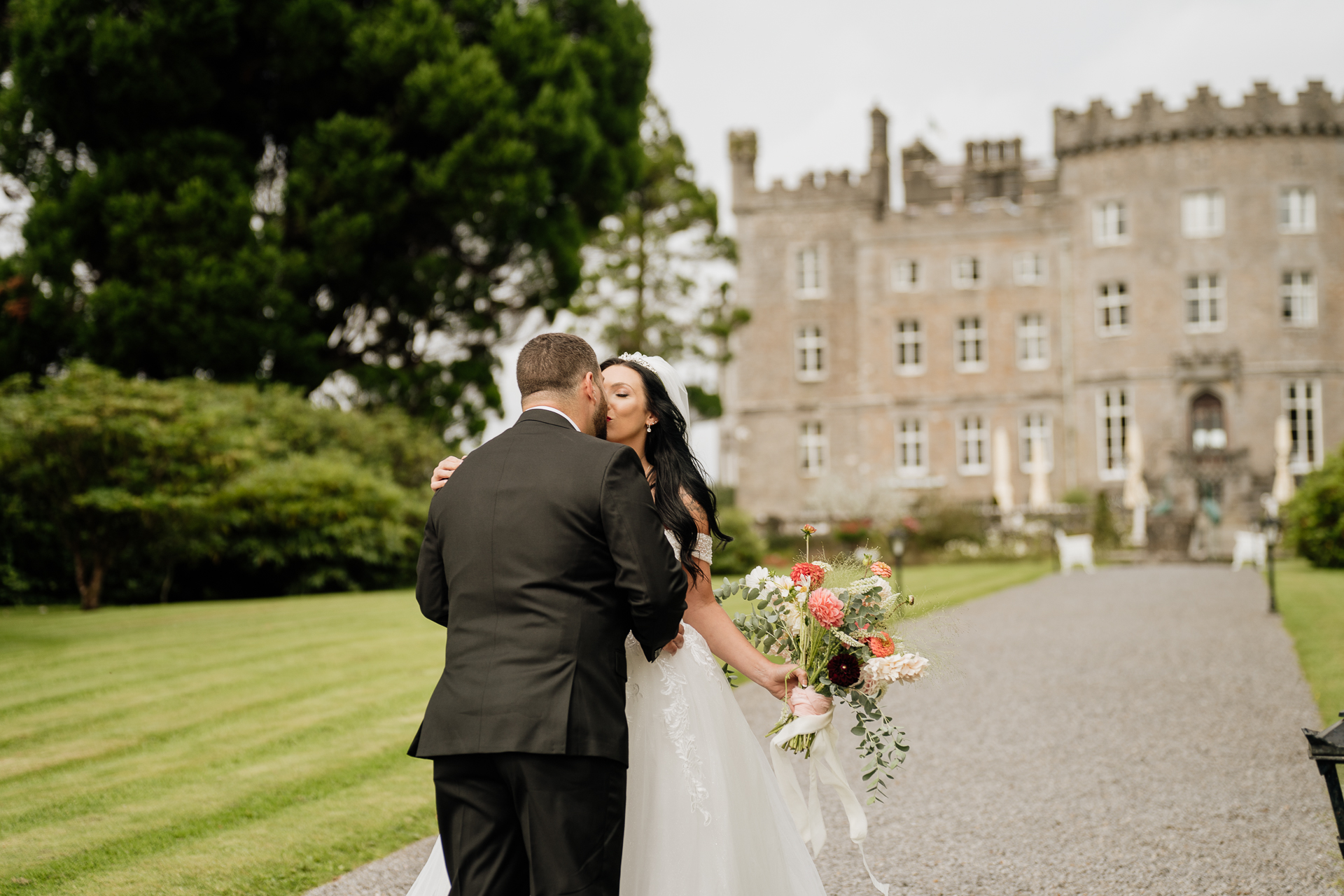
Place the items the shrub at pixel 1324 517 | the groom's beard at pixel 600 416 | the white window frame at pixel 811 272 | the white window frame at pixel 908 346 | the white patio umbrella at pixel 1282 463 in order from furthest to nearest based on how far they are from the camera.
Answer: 1. the white window frame at pixel 811 272
2. the white window frame at pixel 908 346
3. the white patio umbrella at pixel 1282 463
4. the shrub at pixel 1324 517
5. the groom's beard at pixel 600 416

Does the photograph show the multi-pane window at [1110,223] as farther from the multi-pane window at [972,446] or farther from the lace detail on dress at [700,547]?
the lace detail on dress at [700,547]

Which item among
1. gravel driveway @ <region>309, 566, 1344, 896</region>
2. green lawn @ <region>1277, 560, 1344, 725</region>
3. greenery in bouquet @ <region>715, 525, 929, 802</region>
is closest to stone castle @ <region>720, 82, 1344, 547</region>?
green lawn @ <region>1277, 560, 1344, 725</region>

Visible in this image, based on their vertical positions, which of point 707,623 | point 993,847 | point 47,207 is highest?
point 47,207

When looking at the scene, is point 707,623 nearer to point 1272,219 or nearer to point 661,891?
point 661,891

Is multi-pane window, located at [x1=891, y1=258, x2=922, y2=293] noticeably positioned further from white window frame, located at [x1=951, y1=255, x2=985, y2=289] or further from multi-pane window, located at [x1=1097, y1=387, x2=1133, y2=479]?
multi-pane window, located at [x1=1097, y1=387, x2=1133, y2=479]

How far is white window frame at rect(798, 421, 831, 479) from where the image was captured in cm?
3659

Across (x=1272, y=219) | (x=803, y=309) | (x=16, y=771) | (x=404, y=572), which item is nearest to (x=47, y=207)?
(x=404, y=572)

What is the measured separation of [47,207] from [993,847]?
16427mm

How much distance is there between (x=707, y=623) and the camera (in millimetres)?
3312

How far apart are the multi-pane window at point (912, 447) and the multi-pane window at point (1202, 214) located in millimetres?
9522

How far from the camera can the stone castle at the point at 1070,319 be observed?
3228cm

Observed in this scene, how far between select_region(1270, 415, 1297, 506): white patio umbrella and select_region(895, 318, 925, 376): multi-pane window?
1017 cm

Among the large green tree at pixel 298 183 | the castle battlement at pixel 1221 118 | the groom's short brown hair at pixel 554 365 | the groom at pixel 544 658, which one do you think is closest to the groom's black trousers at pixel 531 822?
the groom at pixel 544 658

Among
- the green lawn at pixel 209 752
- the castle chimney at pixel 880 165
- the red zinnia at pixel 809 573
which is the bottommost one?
the green lawn at pixel 209 752
